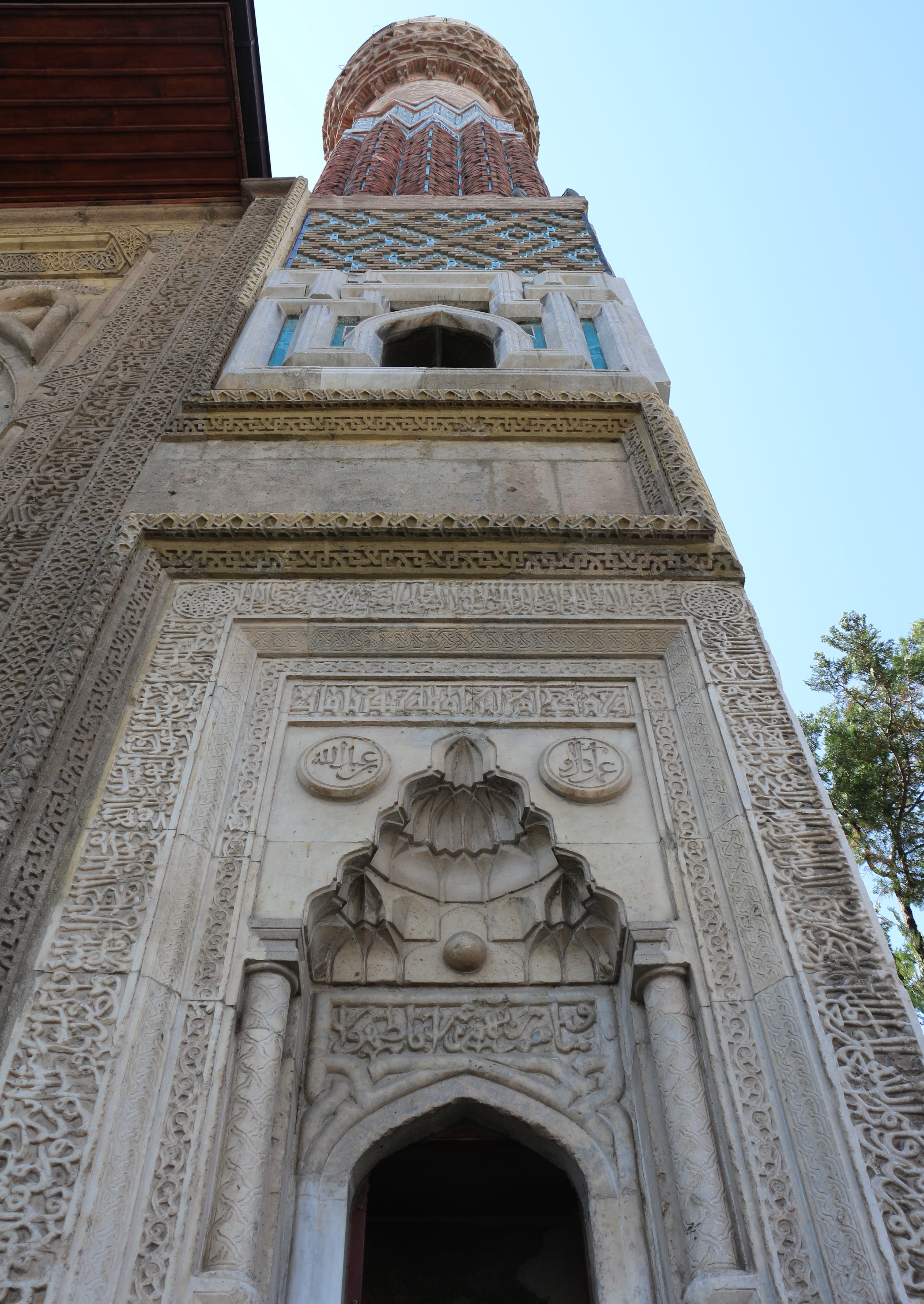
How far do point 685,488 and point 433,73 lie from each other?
1339 centimetres

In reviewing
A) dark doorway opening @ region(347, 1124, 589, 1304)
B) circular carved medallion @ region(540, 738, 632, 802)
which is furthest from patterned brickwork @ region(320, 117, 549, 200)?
dark doorway opening @ region(347, 1124, 589, 1304)

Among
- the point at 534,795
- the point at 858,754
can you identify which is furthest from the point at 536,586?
the point at 858,754

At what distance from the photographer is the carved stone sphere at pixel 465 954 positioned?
2.79 metres

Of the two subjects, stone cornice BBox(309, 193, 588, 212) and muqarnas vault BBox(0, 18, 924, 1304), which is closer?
muqarnas vault BBox(0, 18, 924, 1304)

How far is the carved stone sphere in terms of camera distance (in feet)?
9.15

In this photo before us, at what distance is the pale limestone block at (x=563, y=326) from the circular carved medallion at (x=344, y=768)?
9.19ft

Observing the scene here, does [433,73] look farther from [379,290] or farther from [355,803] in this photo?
[355,803]

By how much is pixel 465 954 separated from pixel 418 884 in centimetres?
31

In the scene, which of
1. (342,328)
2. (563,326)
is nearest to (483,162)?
(342,328)

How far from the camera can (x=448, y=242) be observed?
7312 mm

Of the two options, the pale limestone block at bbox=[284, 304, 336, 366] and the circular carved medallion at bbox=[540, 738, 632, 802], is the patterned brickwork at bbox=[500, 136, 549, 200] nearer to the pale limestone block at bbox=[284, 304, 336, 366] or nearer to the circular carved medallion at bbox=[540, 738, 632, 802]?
the pale limestone block at bbox=[284, 304, 336, 366]

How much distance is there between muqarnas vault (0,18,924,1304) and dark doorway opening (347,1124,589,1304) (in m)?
0.01

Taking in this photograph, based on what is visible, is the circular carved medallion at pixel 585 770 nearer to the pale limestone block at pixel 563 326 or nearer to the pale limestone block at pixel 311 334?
the pale limestone block at pixel 563 326

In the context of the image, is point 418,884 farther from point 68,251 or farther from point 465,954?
point 68,251
